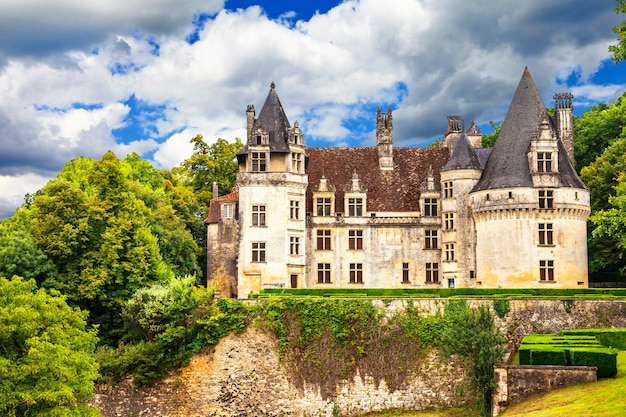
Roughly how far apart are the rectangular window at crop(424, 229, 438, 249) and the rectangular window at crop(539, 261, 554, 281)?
7.02 m

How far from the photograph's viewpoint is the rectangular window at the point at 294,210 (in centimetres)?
4666

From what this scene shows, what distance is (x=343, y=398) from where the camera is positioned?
37.3 m

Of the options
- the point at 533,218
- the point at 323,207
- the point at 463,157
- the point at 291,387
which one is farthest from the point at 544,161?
the point at 291,387

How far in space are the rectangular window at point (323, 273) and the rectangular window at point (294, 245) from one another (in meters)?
2.62

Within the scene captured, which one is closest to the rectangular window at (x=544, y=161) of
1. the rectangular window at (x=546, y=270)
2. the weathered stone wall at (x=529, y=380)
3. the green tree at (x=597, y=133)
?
the rectangular window at (x=546, y=270)

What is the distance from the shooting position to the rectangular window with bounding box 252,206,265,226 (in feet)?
151

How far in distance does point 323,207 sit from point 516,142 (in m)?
12.2

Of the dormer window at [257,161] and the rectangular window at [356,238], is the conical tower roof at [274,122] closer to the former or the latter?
the dormer window at [257,161]

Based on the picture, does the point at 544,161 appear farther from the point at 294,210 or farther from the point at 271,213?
the point at 271,213

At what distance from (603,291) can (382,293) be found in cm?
1108

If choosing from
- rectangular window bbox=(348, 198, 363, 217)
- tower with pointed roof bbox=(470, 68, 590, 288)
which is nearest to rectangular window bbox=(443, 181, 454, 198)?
tower with pointed roof bbox=(470, 68, 590, 288)

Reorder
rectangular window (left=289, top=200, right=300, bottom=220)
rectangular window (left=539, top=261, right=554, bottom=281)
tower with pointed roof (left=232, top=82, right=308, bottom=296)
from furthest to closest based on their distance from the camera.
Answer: rectangular window (left=289, top=200, right=300, bottom=220)
tower with pointed roof (left=232, top=82, right=308, bottom=296)
rectangular window (left=539, top=261, right=554, bottom=281)

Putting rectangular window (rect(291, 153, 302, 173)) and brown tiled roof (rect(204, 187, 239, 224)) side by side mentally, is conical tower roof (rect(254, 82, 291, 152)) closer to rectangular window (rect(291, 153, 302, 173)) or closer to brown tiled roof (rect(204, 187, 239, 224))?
rectangular window (rect(291, 153, 302, 173))

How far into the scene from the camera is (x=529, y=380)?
27.3m
